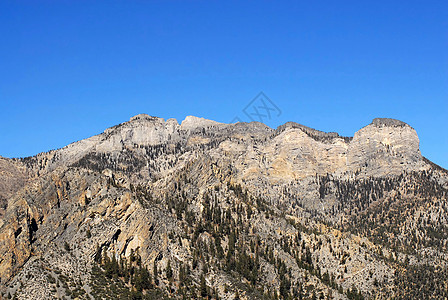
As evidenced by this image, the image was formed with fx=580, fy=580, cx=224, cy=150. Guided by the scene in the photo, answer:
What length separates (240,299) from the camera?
131375 mm

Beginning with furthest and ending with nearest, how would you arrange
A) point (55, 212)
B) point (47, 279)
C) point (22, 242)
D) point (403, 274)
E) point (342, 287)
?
point (403, 274)
point (342, 287)
point (55, 212)
point (22, 242)
point (47, 279)

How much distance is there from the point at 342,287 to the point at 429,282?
5108cm

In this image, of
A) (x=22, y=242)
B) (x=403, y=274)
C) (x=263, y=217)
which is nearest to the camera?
(x=22, y=242)

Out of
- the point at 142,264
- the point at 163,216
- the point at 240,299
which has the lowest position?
the point at 240,299

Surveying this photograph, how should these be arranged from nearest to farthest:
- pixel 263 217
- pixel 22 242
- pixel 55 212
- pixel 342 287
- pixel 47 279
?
pixel 47 279
pixel 22 242
pixel 55 212
pixel 342 287
pixel 263 217

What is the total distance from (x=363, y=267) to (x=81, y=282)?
87.4 meters

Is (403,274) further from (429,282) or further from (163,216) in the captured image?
(163,216)

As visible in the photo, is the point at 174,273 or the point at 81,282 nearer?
the point at 81,282

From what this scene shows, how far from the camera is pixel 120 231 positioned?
435ft

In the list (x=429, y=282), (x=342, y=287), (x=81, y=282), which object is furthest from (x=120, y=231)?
(x=429, y=282)

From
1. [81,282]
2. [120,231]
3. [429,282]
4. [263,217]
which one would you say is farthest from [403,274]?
[81,282]

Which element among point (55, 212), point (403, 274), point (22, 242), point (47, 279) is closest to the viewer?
point (47, 279)

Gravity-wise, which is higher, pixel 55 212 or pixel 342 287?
pixel 55 212

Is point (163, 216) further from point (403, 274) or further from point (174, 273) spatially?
point (403, 274)
